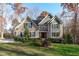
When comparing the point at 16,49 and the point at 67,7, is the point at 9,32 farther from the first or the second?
the point at 67,7

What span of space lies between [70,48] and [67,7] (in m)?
0.48

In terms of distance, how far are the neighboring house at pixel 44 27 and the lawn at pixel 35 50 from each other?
0.12m

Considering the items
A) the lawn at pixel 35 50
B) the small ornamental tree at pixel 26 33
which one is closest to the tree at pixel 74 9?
the lawn at pixel 35 50

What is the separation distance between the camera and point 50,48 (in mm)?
5008

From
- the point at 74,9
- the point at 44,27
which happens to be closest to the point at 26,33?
the point at 44,27

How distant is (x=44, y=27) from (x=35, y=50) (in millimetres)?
287

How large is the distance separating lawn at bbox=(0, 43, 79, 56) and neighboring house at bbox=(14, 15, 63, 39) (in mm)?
125

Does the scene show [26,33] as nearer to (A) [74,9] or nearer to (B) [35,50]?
(B) [35,50]

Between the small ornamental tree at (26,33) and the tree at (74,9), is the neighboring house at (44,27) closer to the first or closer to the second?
the small ornamental tree at (26,33)

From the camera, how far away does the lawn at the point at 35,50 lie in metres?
4.96

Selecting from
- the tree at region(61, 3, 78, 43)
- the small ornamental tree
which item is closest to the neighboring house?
the small ornamental tree

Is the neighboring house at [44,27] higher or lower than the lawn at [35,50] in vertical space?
higher

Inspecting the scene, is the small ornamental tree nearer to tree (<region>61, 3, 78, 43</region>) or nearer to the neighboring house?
the neighboring house

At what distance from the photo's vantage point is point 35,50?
497 cm
